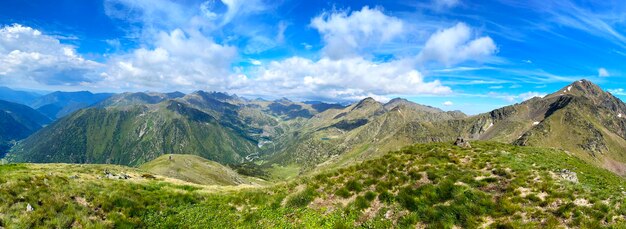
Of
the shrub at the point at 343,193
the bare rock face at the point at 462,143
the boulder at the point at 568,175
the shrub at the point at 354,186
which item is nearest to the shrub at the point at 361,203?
the shrub at the point at 343,193

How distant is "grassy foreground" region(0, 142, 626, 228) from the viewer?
17.3 metres

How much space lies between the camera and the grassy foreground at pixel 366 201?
56.7 ft

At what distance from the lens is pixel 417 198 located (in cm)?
2070

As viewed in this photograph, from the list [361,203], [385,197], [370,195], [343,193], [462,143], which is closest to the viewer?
[361,203]

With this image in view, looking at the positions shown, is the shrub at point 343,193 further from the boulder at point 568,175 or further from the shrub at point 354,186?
the boulder at point 568,175

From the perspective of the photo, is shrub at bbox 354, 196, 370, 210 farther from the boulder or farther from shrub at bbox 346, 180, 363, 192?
the boulder

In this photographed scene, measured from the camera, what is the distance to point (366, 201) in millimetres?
21578

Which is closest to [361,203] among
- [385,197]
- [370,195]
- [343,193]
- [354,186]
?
[370,195]

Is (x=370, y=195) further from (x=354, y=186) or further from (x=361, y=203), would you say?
(x=354, y=186)

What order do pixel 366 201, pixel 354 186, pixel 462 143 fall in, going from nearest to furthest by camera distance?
pixel 366 201, pixel 354 186, pixel 462 143

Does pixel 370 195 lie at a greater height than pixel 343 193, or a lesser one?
greater

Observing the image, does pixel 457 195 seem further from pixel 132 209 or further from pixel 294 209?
pixel 132 209

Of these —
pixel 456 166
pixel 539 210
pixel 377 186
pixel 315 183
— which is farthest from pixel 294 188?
pixel 539 210

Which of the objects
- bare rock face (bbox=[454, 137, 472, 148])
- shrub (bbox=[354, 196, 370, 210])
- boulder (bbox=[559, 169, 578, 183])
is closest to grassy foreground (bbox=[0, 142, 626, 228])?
shrub (bbox=[354, 196, 370, 210])
